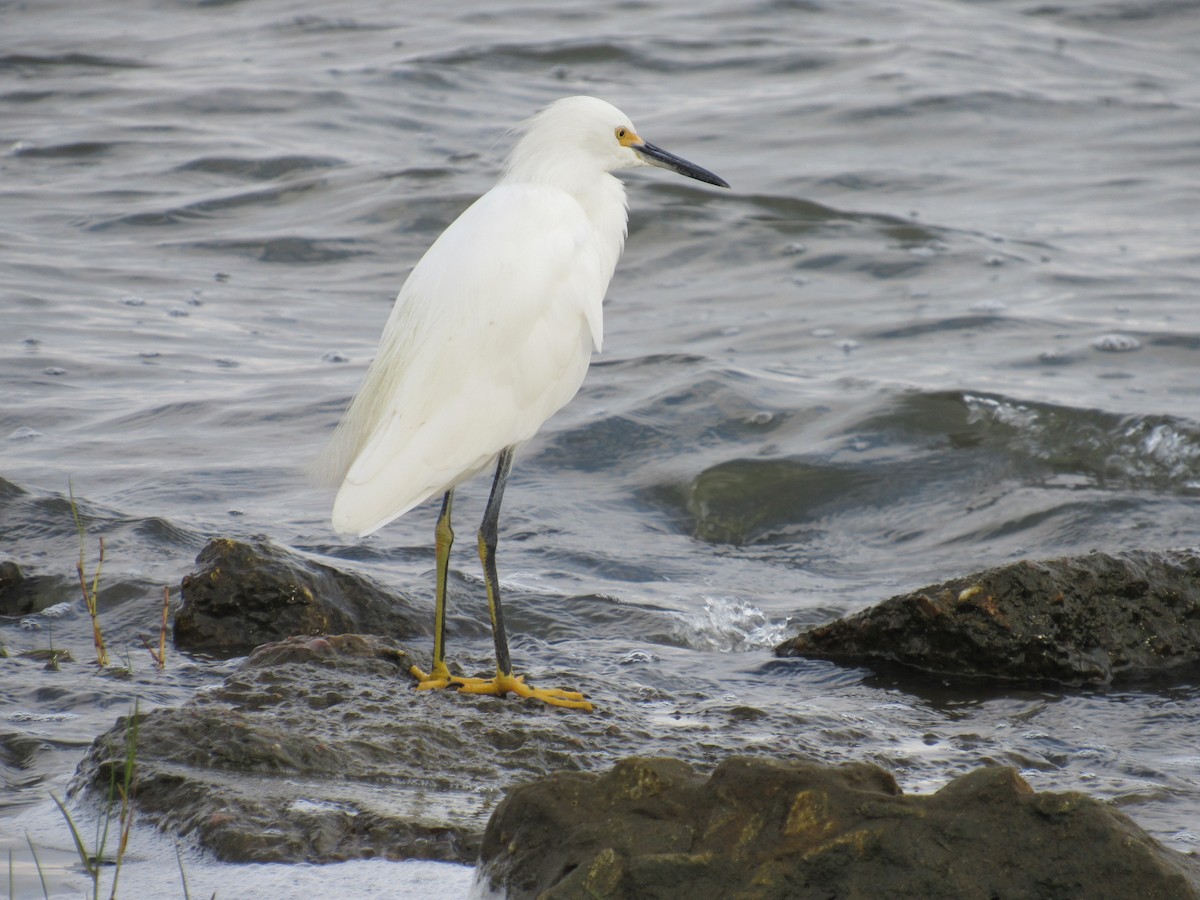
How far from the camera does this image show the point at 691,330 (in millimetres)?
8773

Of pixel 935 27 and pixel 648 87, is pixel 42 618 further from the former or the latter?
pixel 935 27

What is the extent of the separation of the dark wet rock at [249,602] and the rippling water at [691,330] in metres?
0.17

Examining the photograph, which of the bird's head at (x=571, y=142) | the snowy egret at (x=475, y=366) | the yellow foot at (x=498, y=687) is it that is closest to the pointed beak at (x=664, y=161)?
the bird's head at (x=571, y=142)

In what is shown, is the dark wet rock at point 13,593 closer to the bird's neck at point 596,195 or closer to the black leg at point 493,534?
the black leg at point 493,534

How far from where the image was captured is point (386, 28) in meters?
16.6

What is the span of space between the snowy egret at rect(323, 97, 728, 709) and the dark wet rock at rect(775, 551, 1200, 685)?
1.16m

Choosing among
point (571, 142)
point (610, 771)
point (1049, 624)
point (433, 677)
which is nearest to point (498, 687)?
point (433, 677)

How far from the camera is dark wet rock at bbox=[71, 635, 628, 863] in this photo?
8.62 ft

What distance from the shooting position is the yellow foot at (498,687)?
11.9 feet

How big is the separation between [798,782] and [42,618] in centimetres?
305

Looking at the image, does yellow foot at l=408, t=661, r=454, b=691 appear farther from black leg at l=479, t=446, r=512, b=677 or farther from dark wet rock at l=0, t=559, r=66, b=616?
dark wet rock at l=0, t=559, r=66, b=616

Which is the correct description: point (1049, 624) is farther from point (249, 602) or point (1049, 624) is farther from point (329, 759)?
point (249, 602)

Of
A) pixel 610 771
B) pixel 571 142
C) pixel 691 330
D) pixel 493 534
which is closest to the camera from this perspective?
pixel 610 771

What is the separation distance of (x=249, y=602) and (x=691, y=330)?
4960 mm
